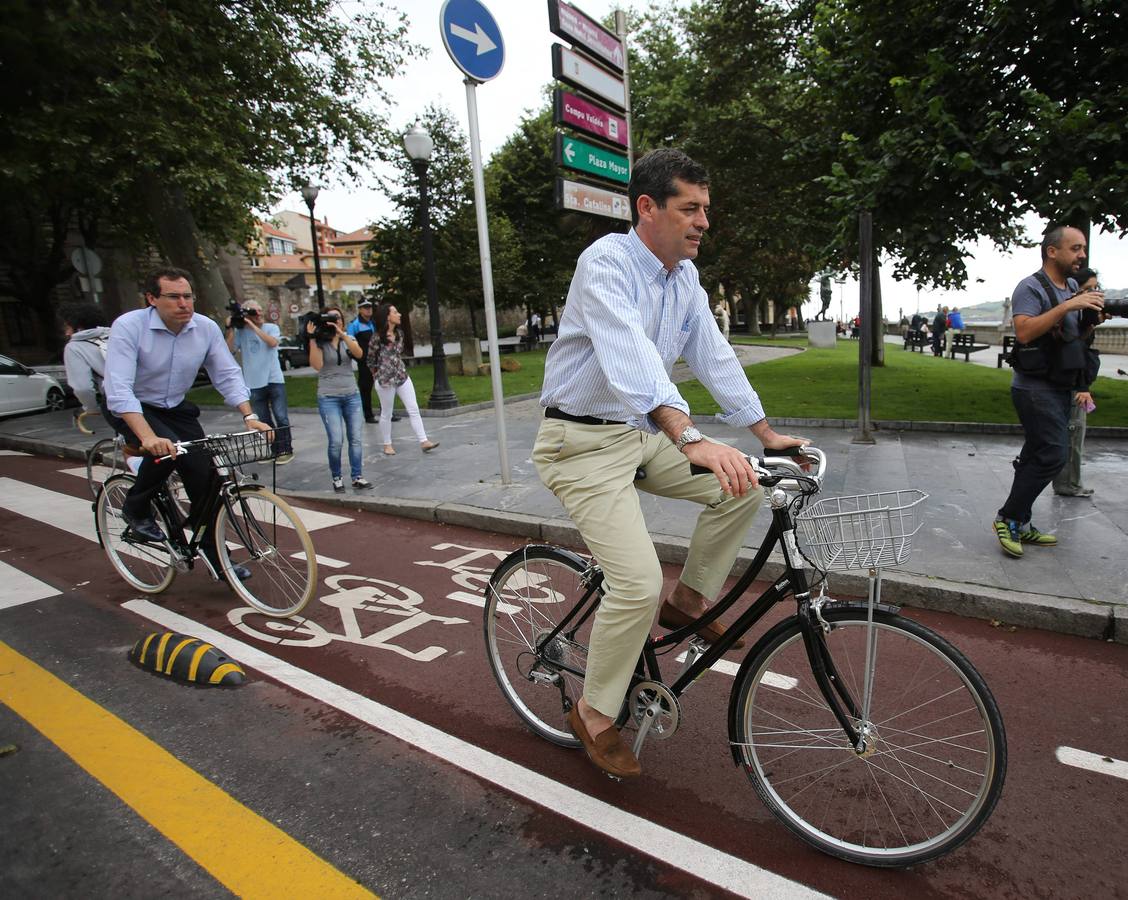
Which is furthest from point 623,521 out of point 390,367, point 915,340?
point 915,340

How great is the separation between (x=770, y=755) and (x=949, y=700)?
2.22 ft

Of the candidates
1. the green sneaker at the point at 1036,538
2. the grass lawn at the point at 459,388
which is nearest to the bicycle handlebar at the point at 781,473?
the green sneaker at the point at 1036,538

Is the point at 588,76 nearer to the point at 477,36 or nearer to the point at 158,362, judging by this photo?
the point at 477,36

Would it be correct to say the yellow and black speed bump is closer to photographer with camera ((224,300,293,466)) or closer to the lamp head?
photographer with camera ((224,300,293,466))

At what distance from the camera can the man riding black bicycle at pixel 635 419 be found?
2.24 meters

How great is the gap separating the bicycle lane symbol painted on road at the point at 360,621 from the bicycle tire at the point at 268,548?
0.34ft

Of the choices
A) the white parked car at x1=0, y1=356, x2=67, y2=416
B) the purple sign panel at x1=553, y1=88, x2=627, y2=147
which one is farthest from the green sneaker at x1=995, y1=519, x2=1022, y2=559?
the white parked car at x1=0, y1=356, x2=67, y2=416

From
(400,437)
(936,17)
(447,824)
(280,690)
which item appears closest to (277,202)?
(400,437)

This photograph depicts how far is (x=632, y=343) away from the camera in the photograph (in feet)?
7.22

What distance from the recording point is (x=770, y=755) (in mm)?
2422

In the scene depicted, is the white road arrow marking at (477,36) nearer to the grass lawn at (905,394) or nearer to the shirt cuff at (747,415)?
the shirt cuff at (747,415)

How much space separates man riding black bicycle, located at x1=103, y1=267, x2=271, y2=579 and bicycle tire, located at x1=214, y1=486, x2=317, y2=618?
0.47 ft

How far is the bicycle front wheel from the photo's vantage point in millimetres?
1970

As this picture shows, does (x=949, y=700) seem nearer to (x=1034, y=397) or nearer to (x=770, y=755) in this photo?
(x=770, y=755)
